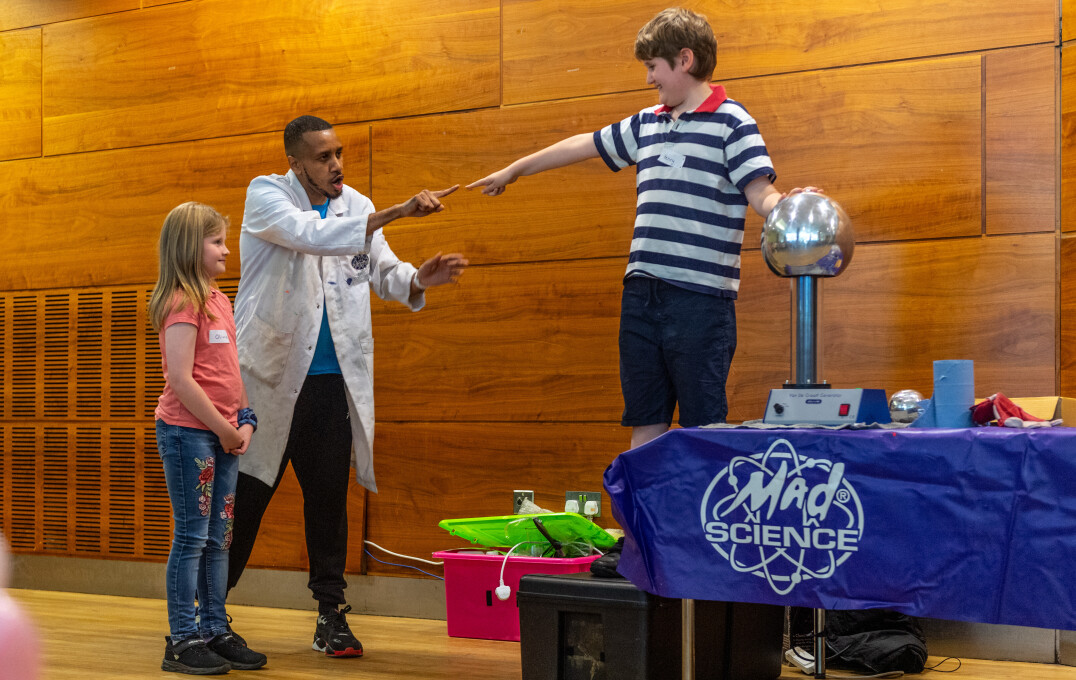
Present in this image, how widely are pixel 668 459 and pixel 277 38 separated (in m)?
2.91

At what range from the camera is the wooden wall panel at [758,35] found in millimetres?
3082

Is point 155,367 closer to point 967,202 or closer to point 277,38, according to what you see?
point 277,38

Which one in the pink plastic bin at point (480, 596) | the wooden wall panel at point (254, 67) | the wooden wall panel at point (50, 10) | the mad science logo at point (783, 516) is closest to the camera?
the mad science logo at point (783, 516)

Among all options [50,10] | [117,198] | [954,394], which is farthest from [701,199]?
[50,10]

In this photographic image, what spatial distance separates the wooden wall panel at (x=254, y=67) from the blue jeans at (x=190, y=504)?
1679mm

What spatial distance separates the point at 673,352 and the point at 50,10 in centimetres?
359

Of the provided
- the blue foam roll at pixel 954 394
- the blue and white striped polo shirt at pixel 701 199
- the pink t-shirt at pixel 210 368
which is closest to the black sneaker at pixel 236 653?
the pink t-shirt at pixel 210 368

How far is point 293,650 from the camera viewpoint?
310 cm

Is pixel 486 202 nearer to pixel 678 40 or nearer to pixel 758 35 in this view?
pixel 758 35

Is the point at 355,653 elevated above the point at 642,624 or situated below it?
below

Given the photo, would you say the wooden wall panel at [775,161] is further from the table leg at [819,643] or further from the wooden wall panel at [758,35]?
the table leg at [819,643]

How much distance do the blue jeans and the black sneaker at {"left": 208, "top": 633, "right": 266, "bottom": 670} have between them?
77mm

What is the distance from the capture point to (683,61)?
2.44 metres

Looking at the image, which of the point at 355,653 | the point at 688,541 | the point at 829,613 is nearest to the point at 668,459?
the point at 688,541
